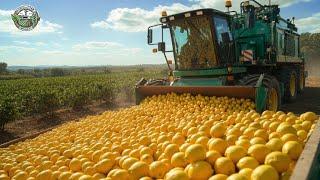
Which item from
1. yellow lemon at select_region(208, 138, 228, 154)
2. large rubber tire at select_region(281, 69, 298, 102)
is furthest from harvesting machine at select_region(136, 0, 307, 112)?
yellow lemon at select_region(208, 138, 228, 154)

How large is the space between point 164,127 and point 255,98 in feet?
12.6

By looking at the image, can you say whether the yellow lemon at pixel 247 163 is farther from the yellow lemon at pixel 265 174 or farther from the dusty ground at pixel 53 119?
the dusty ground at pixel 53 119

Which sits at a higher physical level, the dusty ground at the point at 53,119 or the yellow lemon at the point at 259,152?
the yellow lemon at the point at 259,152

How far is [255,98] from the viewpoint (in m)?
8.39

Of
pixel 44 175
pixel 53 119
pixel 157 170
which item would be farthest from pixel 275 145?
pixel 53 119

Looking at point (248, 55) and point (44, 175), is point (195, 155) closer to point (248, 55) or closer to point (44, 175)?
point (44, 175)

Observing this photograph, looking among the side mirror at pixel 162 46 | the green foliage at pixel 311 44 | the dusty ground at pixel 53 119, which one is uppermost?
the green foliage at pixel 311 44

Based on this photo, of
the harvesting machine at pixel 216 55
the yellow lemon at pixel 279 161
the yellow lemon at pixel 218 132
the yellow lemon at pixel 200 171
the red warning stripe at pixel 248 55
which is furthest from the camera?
the red warning stripe at pixel 248 55

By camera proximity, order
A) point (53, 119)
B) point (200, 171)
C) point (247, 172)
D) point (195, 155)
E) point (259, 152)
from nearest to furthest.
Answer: point (247, 172) → point (200, 171) → point (259, 152) → point (195, 155) → point (53, 119)

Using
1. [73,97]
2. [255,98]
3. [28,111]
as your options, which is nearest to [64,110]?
[73,97]

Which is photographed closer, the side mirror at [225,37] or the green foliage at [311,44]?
the side mirror at [225,37]

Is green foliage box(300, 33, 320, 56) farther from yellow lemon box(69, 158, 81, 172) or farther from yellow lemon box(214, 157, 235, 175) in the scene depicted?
yellow lemon box(214, 157, 235, 175)


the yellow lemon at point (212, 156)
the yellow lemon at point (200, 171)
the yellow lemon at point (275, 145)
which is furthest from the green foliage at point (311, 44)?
the yellow lemon at point (200, 171)

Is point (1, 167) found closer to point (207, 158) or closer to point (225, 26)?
point (207, 158)
